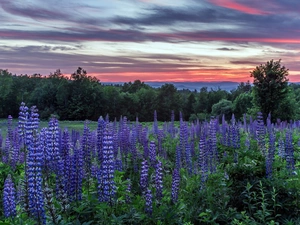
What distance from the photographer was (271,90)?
4122cm

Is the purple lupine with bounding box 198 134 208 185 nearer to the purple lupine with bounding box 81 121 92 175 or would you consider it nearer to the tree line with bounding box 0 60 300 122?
the purple lupine with bounding box 81 121 92 175

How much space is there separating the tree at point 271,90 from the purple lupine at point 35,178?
38.2 metres

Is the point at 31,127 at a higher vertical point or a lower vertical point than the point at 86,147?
higher

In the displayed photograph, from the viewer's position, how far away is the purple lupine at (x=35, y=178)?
4.89 m

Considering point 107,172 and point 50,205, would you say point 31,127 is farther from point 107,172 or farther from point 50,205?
point 107,172

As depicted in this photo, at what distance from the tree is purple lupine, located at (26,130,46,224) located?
1506 inches

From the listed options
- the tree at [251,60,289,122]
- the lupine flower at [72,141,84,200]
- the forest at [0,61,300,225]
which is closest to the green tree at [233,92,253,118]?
the tree at [251,60,289,122]

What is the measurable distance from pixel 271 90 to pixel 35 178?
128 ft

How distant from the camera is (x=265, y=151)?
946 centimetres

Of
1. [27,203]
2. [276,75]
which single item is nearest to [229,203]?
[27,203]

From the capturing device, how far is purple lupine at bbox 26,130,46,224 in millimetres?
4895

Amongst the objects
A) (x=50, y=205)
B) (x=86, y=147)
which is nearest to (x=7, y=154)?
(x=86, y=147)

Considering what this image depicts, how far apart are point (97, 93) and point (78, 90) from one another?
3.99 meters

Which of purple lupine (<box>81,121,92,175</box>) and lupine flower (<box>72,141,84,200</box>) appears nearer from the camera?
lupine flower (<box>72,141,84,200</box>)
